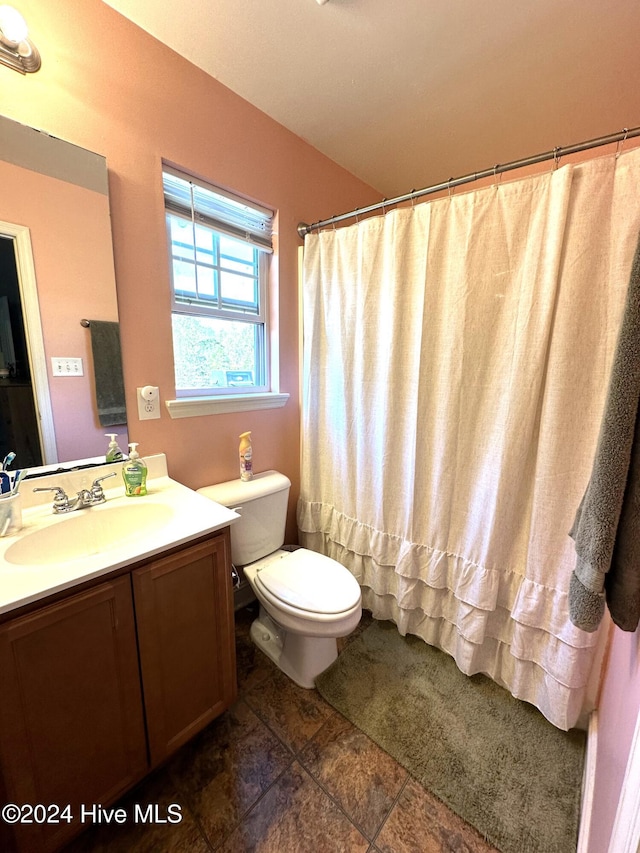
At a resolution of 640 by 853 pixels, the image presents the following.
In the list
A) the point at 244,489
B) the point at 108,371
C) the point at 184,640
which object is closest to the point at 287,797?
the point at 184,640

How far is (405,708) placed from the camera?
130cm

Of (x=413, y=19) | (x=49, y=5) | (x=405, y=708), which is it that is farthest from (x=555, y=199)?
(x=405, y=708)

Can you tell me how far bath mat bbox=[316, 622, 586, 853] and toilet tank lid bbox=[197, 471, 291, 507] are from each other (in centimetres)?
81

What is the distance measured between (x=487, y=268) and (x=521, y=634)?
133 centimetres

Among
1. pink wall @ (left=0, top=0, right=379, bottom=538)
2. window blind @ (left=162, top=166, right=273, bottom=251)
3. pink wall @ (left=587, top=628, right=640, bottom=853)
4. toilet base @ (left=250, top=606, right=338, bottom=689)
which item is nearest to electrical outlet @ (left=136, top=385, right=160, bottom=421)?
pink wall @ (left=0, top=0, right=379, bottom=538)

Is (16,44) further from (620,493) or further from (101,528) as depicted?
(620,493)

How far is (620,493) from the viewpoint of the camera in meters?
0.59

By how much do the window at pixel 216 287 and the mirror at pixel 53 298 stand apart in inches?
11.2

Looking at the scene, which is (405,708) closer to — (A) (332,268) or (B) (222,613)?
(B) (222,613)

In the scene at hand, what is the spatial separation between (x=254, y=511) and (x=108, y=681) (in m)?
0.74

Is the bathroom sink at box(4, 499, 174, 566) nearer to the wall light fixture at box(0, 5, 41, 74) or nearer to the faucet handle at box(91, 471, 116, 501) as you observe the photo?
the faucet handle at box(91, 471, 116, 501)

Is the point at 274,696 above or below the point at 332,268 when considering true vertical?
below

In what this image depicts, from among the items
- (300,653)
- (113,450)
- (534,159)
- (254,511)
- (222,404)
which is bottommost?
(300,653)

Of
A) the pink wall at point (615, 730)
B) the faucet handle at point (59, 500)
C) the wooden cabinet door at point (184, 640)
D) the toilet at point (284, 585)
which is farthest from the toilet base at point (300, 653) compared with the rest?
the faucet handle at point (59, 500)
